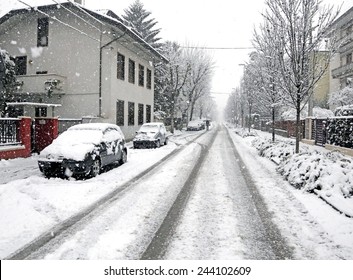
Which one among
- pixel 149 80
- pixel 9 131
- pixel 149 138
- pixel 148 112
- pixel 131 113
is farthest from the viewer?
pixel 149 80

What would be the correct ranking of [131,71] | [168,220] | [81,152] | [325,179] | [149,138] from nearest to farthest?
[168,220] → [325,179] → [81,152] → [149,138] → [131,71]

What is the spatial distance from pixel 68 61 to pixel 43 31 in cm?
241

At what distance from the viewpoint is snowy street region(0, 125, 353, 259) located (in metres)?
3.76

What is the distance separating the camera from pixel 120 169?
396 inches

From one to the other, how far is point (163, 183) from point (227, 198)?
200 centimetres

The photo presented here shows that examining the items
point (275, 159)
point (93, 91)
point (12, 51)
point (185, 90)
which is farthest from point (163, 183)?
point (185, 90)

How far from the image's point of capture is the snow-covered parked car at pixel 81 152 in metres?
8.09

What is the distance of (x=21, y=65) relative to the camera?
2039 cm

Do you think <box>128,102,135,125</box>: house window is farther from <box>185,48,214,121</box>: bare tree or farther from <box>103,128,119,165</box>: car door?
<box>185,48,214,121</box>: bare tree

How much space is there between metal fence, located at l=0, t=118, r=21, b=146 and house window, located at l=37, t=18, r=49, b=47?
9.22 m

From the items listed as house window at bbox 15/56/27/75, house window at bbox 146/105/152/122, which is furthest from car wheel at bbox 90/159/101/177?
house window at bbox 146/105/152/122

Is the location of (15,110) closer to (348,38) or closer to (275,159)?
(275,159)

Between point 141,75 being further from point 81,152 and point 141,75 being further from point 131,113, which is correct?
point 81,152

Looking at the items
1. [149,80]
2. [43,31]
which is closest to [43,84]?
[43,31]
